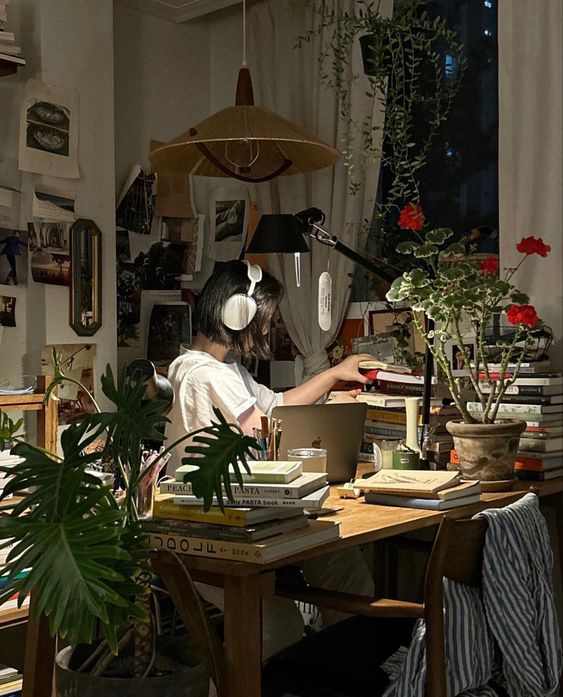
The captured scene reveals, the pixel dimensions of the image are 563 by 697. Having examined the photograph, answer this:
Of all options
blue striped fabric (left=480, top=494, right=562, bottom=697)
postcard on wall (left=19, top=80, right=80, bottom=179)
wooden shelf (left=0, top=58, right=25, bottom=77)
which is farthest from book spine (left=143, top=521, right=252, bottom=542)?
wooden shelf (left=0, top=58, right=25, bottom=77)

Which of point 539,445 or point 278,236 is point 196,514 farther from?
point 278,236

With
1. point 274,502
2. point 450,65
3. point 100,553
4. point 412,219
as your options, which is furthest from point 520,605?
point 450,65

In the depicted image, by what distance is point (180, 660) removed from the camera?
71.1 inches

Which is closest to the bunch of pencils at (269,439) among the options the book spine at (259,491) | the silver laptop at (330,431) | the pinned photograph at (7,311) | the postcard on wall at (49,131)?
the silver laptop at (330,431)

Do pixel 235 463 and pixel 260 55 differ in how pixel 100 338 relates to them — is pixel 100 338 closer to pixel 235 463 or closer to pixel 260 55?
pixel 260 55

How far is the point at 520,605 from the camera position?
198cm

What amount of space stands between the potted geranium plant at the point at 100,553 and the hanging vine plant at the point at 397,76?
1984 mm

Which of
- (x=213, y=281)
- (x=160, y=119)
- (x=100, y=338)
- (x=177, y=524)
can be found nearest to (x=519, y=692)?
(x=177, y=524)

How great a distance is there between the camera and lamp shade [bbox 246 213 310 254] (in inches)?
118

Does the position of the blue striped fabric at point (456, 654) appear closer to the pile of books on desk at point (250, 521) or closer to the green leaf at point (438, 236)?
the pile of books on desk at point (250, 521)

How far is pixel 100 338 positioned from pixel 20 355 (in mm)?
302

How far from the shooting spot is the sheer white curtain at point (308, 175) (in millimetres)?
3719

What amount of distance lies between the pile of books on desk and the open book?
326 mm

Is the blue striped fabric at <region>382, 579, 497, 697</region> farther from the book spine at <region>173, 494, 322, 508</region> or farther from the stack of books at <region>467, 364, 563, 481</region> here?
the stack of books at <region>467, 364, 563, 481</region>
